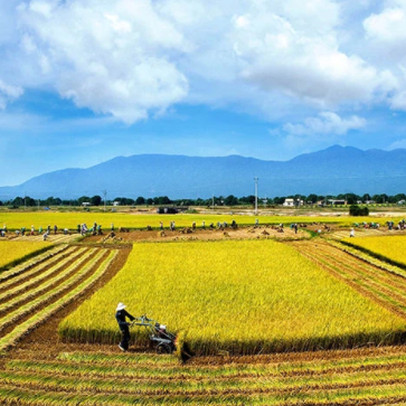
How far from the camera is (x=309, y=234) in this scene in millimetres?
41531

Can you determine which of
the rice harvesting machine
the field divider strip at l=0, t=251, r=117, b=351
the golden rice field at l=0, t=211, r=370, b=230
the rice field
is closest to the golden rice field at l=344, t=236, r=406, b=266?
the rice field

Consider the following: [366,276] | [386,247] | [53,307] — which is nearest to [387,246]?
[386,247]

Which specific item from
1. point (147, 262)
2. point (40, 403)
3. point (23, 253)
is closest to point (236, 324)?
point (40, 403)

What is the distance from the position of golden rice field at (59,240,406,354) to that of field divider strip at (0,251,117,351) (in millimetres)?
1522

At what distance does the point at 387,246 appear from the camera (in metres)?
27.2

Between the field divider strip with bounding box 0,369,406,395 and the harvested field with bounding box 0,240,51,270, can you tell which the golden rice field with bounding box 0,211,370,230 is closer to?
the harvested field with bounding box 0,240,51,270

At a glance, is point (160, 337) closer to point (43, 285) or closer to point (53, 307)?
point (53, 307)

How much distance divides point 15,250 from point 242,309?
19.7 metres

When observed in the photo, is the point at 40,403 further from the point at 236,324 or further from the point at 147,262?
the point at 147,262

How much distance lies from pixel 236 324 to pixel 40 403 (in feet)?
18.0

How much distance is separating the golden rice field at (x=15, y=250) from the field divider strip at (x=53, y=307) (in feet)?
15.2

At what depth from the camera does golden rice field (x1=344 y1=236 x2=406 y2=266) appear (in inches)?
930

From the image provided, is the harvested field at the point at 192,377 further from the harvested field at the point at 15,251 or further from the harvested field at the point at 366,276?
the harvested field at the point at 15,251

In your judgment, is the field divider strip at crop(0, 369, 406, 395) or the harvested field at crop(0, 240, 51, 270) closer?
the field divider strip at crop(0, 369, 406, 395)
